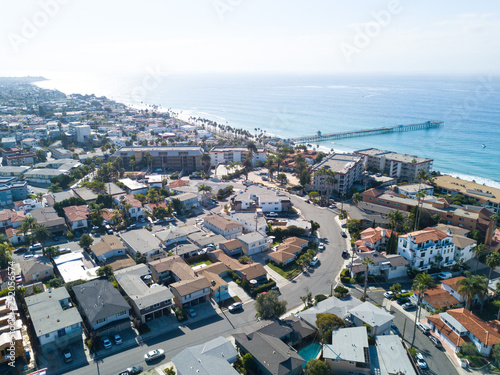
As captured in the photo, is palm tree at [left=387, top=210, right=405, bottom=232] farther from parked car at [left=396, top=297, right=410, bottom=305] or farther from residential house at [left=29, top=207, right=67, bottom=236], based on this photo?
residential house at [left=29, top=207, right=67, bottom=236]

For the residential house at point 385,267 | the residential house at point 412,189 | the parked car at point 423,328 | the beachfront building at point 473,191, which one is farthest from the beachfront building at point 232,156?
the parked car at point 423,328

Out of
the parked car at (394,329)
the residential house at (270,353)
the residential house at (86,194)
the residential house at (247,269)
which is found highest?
the residential house at (86,194)

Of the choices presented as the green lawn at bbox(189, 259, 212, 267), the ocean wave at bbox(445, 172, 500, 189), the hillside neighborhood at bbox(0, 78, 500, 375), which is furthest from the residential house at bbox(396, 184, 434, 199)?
→ the green lawn at bbox(189, 259, 212, 267)

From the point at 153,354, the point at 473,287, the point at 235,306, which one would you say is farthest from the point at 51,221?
the point at 473,287

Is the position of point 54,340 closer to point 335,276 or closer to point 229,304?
point 229,304

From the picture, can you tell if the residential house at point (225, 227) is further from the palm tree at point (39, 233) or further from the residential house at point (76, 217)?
the palm tree at point (39, 233)

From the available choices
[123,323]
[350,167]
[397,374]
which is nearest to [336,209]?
[350,167]
